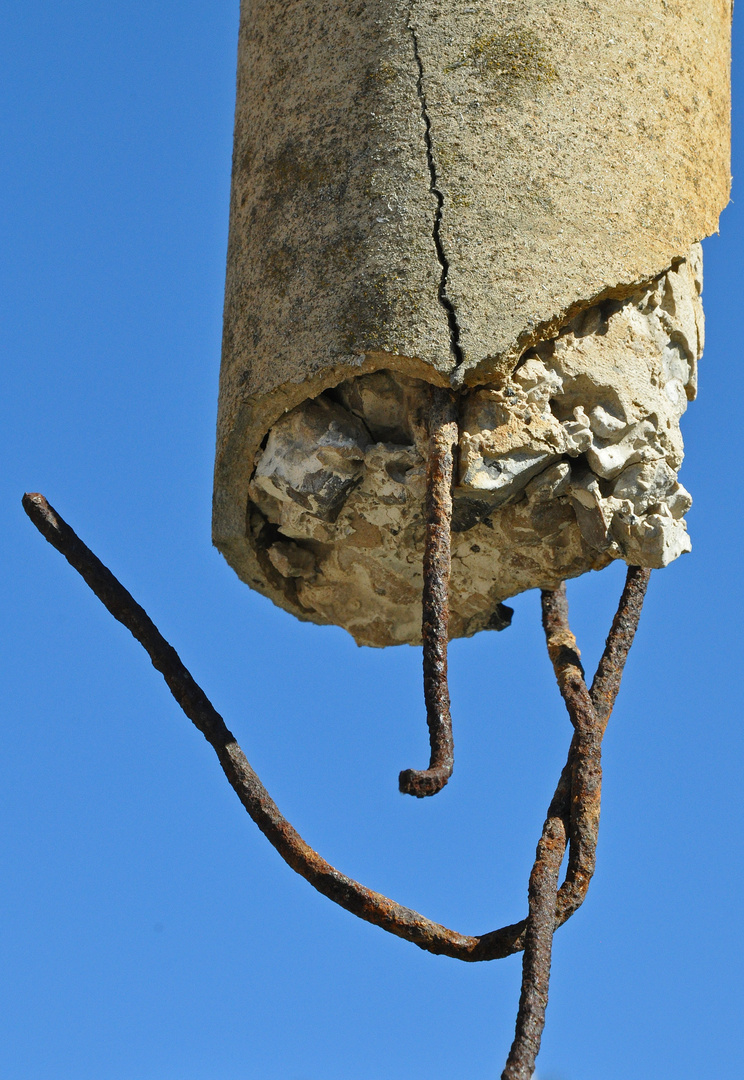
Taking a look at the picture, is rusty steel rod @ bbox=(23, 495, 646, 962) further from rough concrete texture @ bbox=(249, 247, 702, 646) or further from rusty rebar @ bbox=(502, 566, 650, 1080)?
rough concrete texture @ bbox=(249, 247, 702, 646)

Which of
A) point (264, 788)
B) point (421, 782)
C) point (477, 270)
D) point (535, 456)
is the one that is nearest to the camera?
point (421, 782)

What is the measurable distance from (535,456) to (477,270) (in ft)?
1.40

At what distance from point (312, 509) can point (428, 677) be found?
0.56m

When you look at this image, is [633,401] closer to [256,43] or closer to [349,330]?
[349,330]

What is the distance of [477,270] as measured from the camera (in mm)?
3750

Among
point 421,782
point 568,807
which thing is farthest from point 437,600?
point 568,807

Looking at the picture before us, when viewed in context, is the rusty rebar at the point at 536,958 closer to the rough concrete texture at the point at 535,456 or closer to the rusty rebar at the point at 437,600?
the rusty rebar at the point at 437,600

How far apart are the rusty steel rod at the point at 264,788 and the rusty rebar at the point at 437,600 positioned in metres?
0.34

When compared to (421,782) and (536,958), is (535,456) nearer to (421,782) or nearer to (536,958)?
(421,782)

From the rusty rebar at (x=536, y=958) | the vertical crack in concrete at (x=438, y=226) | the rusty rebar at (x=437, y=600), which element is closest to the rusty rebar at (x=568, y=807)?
the rusty rebar at (x=536, y=958)

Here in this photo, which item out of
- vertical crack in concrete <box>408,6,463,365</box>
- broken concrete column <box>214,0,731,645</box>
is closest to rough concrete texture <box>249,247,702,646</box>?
broken concrete column <box>214,0,731,645</box>

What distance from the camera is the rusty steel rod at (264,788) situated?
147 inches

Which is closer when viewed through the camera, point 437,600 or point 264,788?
point 437,600

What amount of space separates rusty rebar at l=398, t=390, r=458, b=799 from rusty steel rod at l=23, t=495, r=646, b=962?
0.34 meters
